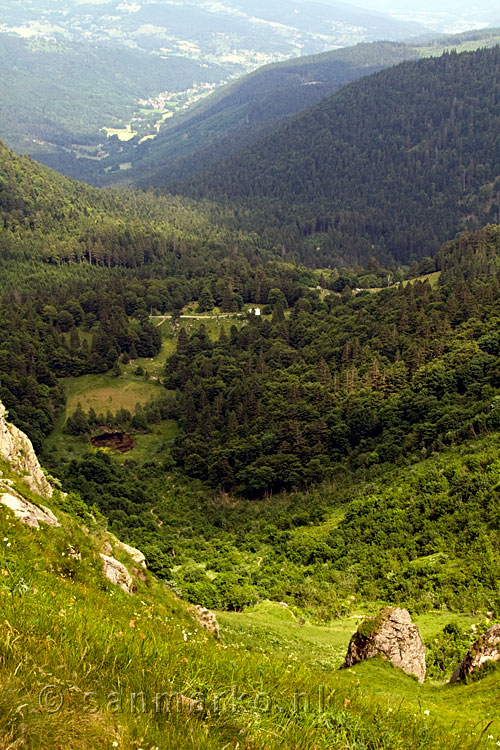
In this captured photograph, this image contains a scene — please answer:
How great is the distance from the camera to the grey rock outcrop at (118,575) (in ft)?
62.8

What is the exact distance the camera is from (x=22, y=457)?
27.1 metres

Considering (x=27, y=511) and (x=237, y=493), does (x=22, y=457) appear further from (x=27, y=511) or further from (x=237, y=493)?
(x=237, y=493)

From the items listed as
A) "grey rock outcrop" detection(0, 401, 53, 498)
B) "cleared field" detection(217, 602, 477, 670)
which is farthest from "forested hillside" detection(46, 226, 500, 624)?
"grey rock outcrop" detection(0, 401, 53, 498)

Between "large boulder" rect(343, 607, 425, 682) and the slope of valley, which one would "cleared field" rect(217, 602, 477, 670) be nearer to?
the slope of valley

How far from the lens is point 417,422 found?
6844 cm

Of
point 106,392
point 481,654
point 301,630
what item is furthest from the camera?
point 106,392

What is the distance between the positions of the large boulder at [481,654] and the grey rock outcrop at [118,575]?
10171mm

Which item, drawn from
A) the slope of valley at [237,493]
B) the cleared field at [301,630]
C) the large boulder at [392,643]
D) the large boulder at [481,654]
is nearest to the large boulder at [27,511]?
the slope of valley at [237,493]

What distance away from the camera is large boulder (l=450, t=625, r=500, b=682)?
55.8ft

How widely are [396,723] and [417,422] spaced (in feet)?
198

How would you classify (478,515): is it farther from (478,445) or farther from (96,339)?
(96,339)

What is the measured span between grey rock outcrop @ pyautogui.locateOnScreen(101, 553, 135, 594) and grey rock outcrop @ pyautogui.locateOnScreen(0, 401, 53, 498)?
6.45m

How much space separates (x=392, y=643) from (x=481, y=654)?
2.56 m

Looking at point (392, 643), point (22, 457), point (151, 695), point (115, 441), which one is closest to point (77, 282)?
point (115, 441)
